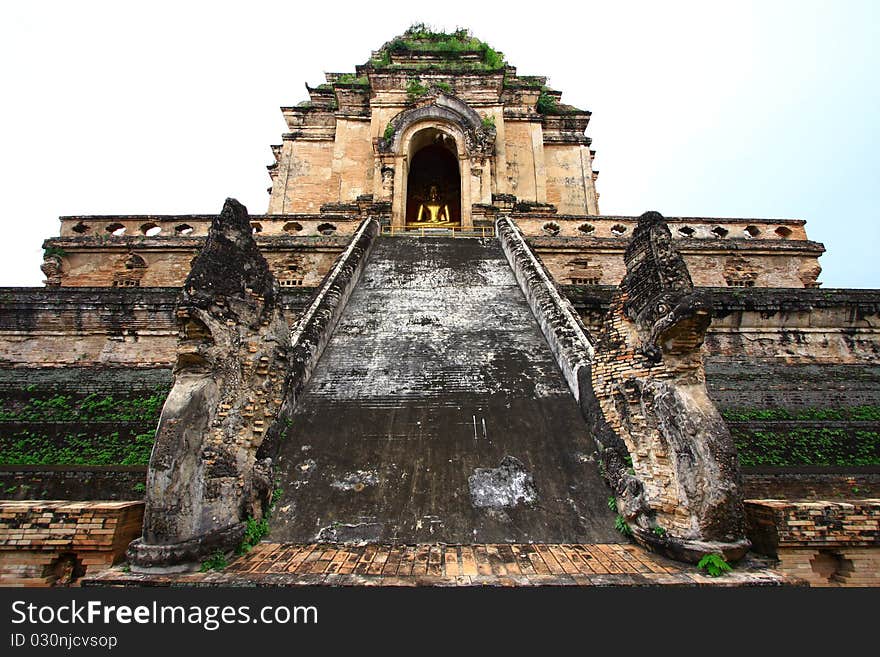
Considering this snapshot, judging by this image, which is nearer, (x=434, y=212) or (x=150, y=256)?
(x=150, y=256)

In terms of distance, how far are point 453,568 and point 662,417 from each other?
2.44m

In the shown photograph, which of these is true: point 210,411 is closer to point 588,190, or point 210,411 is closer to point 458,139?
point 458,139

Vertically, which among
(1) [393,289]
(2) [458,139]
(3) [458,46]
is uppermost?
(3) [458,46]

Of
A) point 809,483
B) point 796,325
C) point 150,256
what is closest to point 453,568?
point 809,483

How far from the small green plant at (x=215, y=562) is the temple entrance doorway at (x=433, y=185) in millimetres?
15201

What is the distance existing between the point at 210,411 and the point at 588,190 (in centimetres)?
1945

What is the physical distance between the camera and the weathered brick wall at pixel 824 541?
4.07 m

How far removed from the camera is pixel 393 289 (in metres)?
9.37

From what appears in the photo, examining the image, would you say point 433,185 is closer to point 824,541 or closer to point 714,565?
point 824,541

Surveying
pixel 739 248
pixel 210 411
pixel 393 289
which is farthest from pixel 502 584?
pixel 739 248

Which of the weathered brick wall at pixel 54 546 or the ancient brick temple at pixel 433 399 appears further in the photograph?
the ancient brick temple at pixel 433 399

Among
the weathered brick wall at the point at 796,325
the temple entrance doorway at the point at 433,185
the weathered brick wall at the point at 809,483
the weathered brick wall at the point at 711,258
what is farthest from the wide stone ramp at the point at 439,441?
Answer: the temple entrance doorway at the point at 433,185

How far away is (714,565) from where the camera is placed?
3.75m

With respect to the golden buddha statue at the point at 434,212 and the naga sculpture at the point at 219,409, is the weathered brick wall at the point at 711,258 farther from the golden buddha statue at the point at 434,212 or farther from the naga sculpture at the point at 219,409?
the naga sculpture at the point at 219,409
